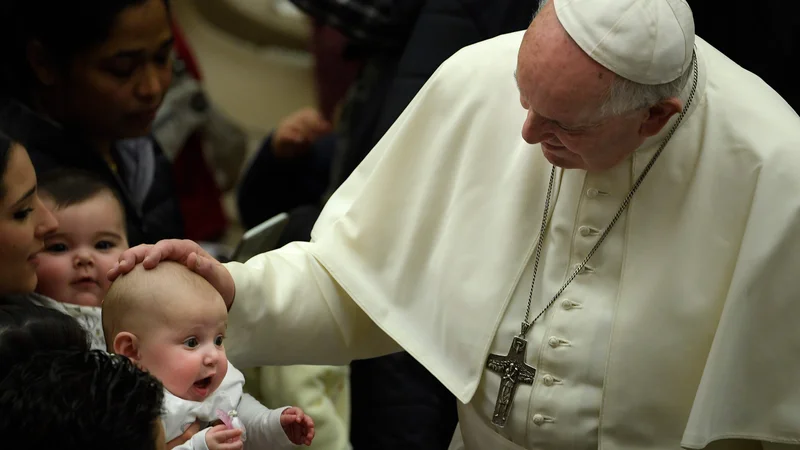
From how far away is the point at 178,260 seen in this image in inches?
86.6

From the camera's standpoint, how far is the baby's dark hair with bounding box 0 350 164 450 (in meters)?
1.68

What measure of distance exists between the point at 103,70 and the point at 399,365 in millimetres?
1102

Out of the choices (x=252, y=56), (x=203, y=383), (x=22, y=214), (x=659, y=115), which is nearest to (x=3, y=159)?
(x=22, y=214)

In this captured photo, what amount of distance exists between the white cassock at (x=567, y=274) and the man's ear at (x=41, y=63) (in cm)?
90

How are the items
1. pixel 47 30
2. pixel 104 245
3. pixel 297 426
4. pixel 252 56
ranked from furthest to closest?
1. pixel 252 56
2. pixel 47 30
3. pixel 104 245
4. pixel 297 426

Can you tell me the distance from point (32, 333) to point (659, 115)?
3.91ft

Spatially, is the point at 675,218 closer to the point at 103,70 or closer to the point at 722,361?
the point at 722,361

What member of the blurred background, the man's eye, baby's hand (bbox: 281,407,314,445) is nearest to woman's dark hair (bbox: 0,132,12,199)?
the man's eye

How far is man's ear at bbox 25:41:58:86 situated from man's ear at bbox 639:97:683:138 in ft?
5.18

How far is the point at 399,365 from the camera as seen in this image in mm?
3201

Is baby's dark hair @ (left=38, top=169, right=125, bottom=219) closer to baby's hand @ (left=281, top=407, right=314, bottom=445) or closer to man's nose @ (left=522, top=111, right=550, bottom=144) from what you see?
baby's hand @ (left=281, top=407, right=314, bottom=445)

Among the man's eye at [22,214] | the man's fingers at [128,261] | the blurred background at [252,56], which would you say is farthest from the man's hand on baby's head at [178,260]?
the blurred background at [252,56]

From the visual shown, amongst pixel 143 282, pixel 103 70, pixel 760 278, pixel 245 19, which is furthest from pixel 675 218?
pixel 245 19

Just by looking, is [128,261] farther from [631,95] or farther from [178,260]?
[631,95]
